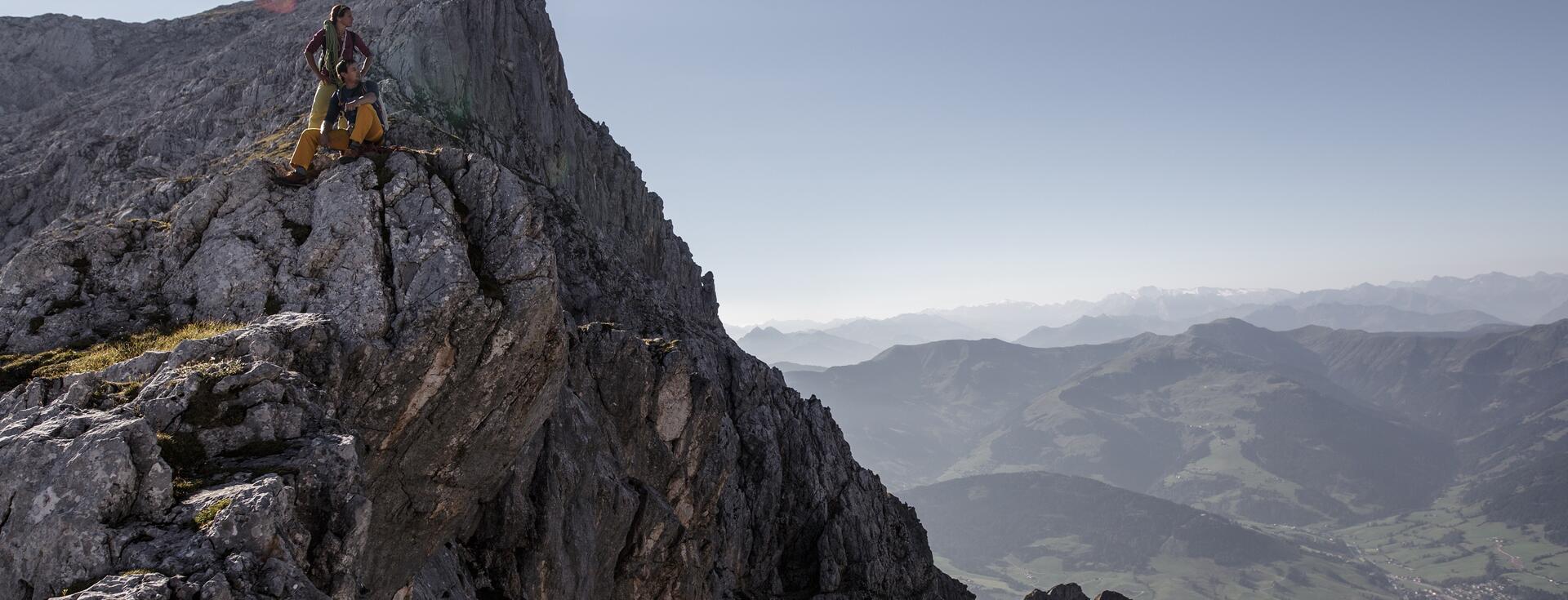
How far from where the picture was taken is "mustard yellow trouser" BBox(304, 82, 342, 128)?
84.4 ft

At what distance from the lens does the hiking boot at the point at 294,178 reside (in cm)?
2547

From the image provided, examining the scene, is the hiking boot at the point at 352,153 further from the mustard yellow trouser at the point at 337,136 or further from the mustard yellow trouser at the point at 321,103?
the mustard yellow trouser at the point at 321,103

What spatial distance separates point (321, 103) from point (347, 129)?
3.79 feet

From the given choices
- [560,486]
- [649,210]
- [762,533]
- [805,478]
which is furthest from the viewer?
[649,210]

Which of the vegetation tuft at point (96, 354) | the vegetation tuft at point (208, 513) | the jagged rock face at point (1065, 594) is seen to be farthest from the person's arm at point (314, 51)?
the jagged rock face at point (1065, 594)

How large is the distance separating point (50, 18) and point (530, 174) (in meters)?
100.0

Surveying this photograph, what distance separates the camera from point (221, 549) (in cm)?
1334

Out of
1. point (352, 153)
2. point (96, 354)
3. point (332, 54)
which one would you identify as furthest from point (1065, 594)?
point (96, 354)

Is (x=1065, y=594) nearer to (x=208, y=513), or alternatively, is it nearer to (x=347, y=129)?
(x=347, y=129)

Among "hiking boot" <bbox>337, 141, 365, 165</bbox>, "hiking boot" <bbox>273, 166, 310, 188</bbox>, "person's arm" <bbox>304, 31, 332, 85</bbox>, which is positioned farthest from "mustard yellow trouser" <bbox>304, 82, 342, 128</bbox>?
"hiking boot" <bbox>273, 166, 310, 188</bbox>

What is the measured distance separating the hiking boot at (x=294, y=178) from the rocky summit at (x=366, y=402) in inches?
18.1

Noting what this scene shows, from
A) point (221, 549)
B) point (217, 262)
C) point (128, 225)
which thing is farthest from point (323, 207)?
point (221, 549)

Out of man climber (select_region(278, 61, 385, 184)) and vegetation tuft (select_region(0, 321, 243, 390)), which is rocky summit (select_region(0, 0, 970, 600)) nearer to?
vegetation tuft (select_region(0, 321, 243, 390))

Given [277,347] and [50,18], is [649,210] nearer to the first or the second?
[277,347]
